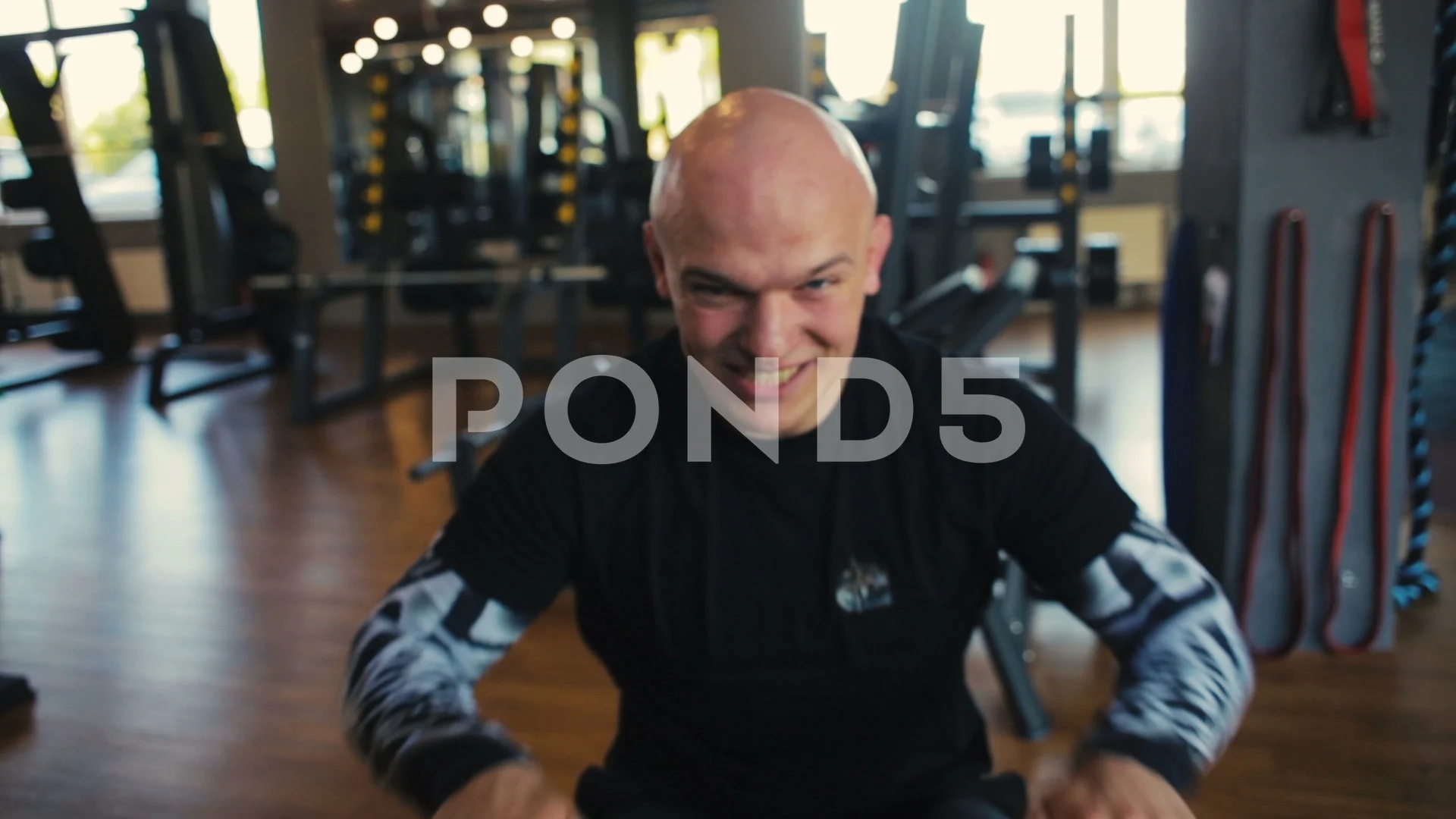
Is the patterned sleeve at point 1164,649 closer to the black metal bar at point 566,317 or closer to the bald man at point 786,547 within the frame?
the bald man at point 786,547

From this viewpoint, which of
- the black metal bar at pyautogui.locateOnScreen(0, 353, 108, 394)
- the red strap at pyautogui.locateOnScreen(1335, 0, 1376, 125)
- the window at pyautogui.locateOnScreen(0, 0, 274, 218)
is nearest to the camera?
the red strap at pyautogui.locateOnScreen(1335, 0, 1376, 125)

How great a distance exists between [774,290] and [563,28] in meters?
6.11

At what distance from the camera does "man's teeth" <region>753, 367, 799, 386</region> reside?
0.90 m

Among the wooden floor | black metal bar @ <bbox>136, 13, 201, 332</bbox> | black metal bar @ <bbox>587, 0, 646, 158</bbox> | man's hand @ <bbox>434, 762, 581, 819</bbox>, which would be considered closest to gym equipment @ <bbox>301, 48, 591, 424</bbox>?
black metal bar @ <bbox>136, 13, 201, 332</bbox>

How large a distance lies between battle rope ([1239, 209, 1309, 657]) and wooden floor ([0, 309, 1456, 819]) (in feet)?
0.42

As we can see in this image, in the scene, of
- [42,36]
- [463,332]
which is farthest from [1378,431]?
[42,36]

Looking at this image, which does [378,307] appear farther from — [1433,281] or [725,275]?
[725,275]

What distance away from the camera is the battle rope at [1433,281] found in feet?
6.36

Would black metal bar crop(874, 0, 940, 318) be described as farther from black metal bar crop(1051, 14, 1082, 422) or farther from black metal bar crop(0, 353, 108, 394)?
black metal bar crop(0, 353, 108, 394)

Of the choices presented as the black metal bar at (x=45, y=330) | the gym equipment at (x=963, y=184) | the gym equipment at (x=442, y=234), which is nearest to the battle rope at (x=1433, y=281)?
the gym equipment at (x=963, y=184)

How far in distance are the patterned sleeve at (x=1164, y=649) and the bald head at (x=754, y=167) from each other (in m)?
0.37

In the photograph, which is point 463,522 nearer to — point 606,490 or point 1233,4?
point 606,490

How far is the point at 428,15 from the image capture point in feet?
21.7

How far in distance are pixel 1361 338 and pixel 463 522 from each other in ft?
5.45
